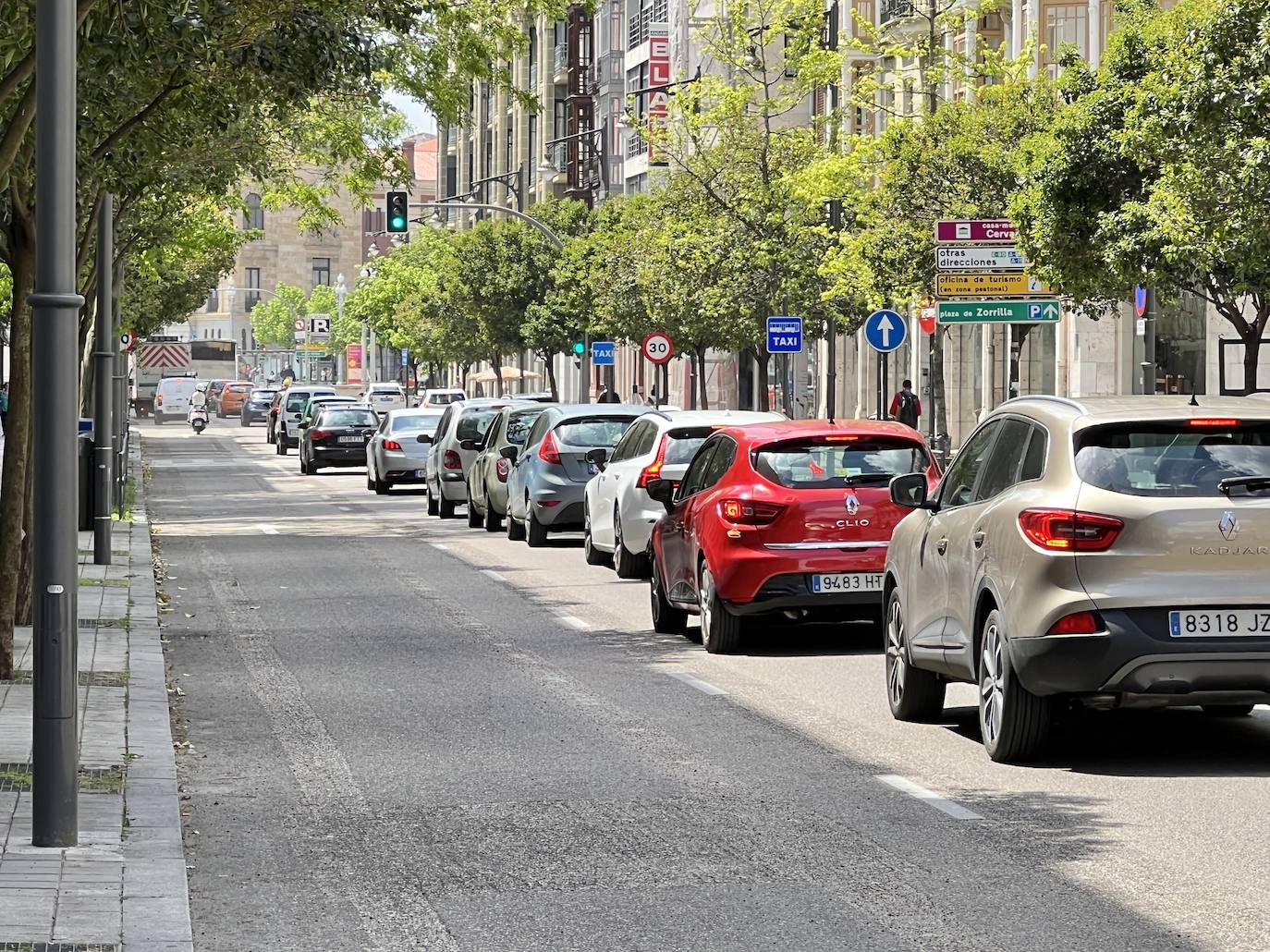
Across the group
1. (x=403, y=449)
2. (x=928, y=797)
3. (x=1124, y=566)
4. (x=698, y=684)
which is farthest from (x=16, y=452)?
(x=403, y=449)

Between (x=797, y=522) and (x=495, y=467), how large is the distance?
48.5ft

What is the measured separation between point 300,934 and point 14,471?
7996mm

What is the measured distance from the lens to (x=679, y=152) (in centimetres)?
5666

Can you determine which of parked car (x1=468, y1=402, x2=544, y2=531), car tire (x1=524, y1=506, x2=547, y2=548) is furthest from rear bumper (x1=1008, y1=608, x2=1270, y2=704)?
parked car (x1=468, y1=402, x2=544, y2=531)

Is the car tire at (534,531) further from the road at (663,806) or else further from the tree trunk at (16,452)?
the tree trunk at (16,452)

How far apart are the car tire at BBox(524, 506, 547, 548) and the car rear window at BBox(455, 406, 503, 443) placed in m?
7.86

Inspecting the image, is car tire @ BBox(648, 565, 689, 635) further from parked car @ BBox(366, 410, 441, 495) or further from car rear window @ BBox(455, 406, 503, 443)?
parked car @ BBox(366, 410, 441, 495)

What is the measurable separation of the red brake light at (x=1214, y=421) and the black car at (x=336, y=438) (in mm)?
43706

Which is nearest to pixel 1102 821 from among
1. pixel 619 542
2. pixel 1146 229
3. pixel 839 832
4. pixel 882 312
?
pixel 839 832

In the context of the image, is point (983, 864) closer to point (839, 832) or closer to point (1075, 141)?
point (839, 832)

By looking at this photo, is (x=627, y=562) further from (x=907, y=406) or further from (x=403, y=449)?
(x=907, y=406)

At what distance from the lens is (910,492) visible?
12.2 meters

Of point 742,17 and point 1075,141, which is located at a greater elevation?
point 742,17

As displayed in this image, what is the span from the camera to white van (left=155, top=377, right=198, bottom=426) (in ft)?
370
